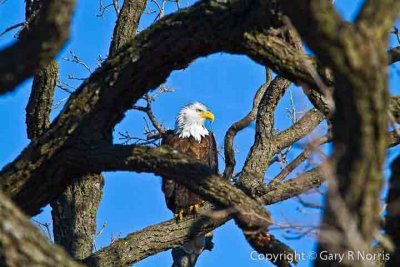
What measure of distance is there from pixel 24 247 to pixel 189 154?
596cm

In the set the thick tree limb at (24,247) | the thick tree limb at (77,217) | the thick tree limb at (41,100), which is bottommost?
the thick tree limb at (24,247)

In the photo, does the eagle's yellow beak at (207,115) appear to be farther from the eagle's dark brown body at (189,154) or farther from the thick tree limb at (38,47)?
the thick tree limb at (38,47)

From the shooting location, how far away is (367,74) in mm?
2738

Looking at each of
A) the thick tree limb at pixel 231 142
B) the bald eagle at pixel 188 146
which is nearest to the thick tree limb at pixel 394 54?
the thick tree limb at pixel 231 142

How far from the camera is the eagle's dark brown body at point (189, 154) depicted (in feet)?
29.1

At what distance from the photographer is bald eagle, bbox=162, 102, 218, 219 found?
29.0 feet

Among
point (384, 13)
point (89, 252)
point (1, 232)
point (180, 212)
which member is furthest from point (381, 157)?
point (180, 212)

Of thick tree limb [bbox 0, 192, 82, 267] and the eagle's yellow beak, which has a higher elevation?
the eagle's yellow beak

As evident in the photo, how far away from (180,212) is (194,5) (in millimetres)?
4477

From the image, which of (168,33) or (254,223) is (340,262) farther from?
(168,33)

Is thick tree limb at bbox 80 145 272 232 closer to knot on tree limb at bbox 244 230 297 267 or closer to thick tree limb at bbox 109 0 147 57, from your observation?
knot on tree limb at bbox 244 230 297 267

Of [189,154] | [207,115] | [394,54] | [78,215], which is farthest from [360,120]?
[207,115]

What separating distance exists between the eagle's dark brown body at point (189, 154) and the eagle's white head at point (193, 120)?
67mm

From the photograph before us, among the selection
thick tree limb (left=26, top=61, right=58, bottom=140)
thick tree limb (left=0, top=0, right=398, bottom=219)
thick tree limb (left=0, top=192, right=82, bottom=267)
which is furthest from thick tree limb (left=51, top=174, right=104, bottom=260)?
thick tree limb (left=0, top=192, right=82, bottom=267)
